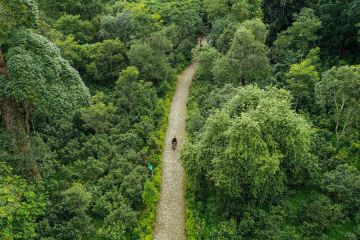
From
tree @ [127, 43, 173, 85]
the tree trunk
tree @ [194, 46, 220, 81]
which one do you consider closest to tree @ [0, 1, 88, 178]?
the tree trunk

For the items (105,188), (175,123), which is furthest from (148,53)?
(105,188)

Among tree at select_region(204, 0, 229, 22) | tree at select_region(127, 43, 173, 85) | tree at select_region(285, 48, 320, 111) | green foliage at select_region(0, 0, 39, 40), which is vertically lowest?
tree at select_region(285, 48, 320, 111)

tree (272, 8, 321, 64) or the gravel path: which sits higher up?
tree (272, 8, 321, 64)

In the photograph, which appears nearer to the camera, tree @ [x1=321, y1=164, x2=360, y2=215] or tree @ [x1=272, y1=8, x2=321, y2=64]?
tree @ [x1=321, y1=164, x2=360, y2=215]

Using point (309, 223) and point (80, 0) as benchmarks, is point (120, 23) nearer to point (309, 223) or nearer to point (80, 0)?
point (80, 0)

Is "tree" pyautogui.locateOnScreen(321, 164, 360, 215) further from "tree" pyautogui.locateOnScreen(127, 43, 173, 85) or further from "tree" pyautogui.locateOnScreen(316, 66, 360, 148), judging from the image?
"tree" pyautogui.locateOnScreen(127, 43, 173, 85)

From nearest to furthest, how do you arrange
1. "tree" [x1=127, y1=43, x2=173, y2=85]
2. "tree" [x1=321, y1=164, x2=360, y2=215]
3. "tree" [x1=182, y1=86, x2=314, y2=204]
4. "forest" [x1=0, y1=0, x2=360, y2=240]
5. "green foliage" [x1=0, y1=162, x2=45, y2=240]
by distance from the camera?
"green foliage" [x1=0, y1=162, x2=45, y2=240]
"forest" [x1=0, y1=0, x2=360, y2=240]
"tree" [x1=182, y1=86, x2=314, y2=204]
"tree" [x1=321, y1=164, x2=360, y2=215]
"tree" [x1=127, y1=43, x2=173, y2=85]

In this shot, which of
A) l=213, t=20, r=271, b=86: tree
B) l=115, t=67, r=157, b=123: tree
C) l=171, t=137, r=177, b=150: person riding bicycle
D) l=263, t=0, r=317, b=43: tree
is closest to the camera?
l=171, t=137, r=177, b=150: person riding bicycle
